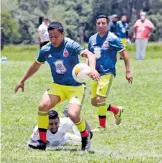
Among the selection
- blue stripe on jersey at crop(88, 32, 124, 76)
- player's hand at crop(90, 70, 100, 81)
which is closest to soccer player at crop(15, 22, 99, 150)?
player's hand at crop(90, 70, 100, 81)

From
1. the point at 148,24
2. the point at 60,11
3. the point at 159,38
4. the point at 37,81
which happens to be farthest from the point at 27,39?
the point at 37,81

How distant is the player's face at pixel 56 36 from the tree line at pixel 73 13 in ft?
179

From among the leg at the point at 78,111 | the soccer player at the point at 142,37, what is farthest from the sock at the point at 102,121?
the soccer player at the point at 142,37

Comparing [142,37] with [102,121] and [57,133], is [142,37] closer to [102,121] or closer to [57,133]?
[102,121]

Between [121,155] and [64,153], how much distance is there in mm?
732

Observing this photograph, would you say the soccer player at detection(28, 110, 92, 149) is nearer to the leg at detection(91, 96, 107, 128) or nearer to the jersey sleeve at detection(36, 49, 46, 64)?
the jersey sleeve at detection(36, 49, 46, 64)

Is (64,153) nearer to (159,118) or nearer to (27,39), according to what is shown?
(159,118)

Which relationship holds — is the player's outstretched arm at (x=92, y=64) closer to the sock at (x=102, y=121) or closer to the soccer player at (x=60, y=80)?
the soccer player at (x=60, y=80)

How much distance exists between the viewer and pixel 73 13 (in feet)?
227

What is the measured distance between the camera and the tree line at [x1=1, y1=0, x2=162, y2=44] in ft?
215

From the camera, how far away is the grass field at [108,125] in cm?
827

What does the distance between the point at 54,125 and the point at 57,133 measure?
0.42 feet

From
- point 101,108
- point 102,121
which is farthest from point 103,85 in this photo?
point 102,121

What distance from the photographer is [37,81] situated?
18.8 metres
